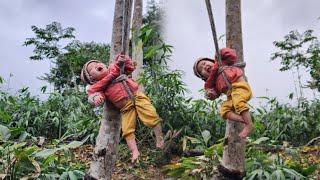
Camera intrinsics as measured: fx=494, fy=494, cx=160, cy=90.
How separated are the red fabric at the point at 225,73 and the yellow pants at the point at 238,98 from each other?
2.7 inches

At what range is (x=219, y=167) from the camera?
3.47 meters

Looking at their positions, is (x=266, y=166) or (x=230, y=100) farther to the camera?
(x=266, y=166)

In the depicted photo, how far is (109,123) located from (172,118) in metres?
3.18

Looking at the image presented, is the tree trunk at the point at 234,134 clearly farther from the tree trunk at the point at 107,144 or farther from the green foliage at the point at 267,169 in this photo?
the green foliage at the point at 267,169

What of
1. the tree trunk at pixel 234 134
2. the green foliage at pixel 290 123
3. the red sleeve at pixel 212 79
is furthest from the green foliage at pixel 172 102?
the red sleeve at pixel 212 79

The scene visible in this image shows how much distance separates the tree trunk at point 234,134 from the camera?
11.0 ft

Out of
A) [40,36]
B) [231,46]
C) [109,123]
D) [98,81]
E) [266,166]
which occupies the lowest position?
[266,166]

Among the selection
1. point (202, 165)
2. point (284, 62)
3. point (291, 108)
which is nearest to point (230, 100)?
A: point (202, 165)

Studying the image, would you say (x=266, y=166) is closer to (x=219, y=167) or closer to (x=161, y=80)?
(x=219, y=167)

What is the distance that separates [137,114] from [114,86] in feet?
0.73

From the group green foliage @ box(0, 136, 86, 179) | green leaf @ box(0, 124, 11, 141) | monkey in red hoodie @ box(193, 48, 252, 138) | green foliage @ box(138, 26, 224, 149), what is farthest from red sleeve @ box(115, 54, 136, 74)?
green foliage @ box(138, 26, 224, 149)

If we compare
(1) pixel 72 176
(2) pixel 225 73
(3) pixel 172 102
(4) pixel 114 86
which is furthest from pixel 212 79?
(3) pixel 172 102

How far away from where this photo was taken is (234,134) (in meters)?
3.34

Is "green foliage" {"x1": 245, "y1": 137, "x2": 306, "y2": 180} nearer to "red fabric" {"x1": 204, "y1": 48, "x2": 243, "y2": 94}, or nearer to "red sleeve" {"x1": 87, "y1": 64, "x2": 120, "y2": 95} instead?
"red fabric" {"x1": 204, "y1": 48, "x2": 243, "y2": 94}
